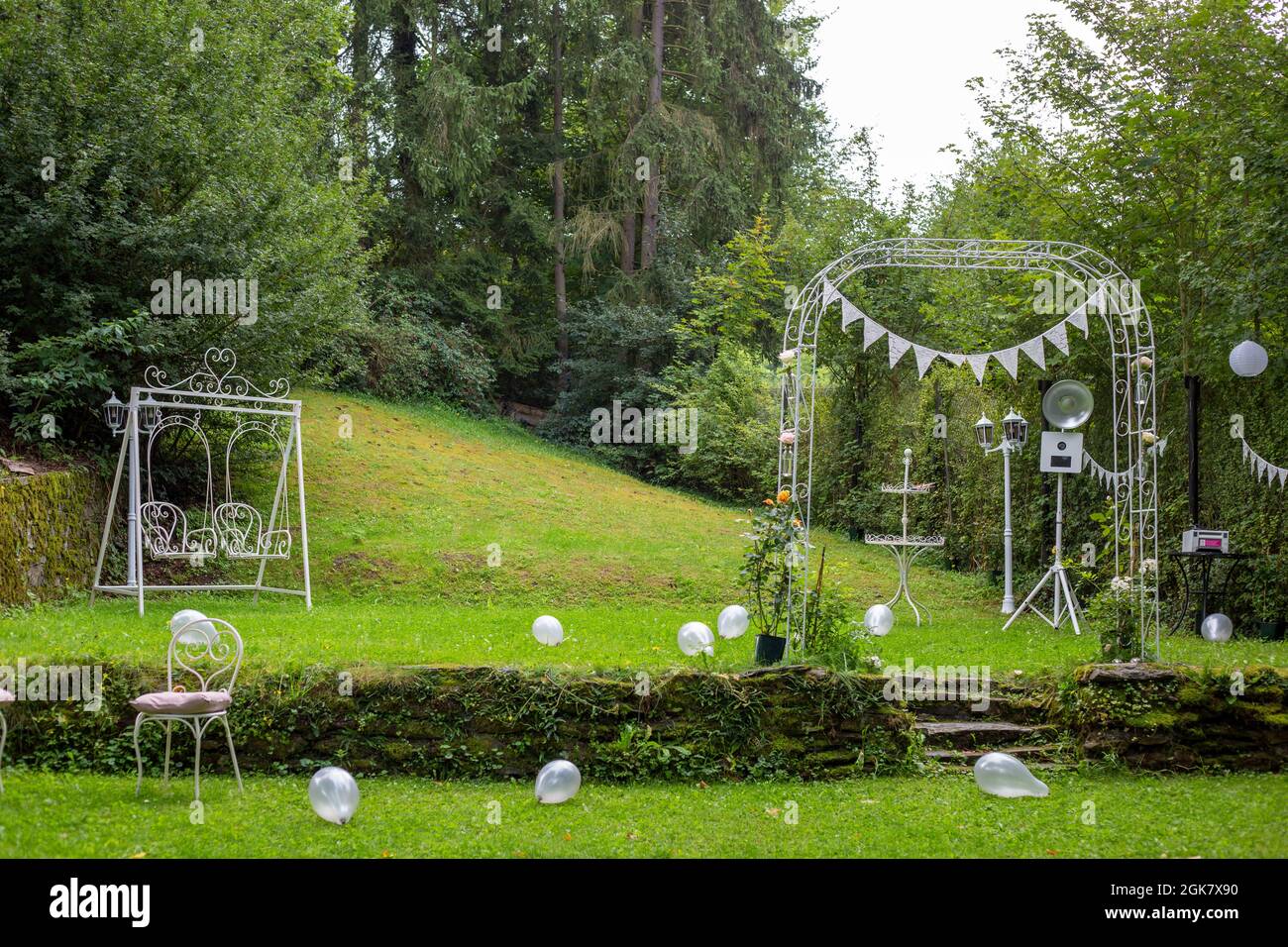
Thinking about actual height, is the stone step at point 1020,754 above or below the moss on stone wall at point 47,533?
below

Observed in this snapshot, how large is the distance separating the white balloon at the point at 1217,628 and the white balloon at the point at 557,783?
21.7ft

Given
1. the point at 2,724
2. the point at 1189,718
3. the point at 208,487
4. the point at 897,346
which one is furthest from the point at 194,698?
the point at 897,346

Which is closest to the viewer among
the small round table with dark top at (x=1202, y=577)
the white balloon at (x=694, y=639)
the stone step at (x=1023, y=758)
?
the stone step at (x=1023, y=758)

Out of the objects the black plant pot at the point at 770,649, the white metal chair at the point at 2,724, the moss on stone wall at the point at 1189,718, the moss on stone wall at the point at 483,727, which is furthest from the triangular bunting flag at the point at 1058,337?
the white metal chair at the point at 2,724

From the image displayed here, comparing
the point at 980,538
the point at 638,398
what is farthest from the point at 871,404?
the point at 638,398

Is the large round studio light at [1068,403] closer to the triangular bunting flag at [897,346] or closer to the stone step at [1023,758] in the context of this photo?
the triangular bunting flag at [897,346]

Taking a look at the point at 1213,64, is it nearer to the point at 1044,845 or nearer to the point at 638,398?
the point at 1044,845

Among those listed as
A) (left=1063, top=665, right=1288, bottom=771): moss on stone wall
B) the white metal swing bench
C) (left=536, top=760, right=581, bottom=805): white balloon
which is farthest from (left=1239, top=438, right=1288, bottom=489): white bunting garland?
the white metal swing bench

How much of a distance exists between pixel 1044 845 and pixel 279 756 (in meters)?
4.36

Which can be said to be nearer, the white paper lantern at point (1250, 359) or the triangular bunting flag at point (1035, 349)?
the white paper lantern at point (1250, 359)

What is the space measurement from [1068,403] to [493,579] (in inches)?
254

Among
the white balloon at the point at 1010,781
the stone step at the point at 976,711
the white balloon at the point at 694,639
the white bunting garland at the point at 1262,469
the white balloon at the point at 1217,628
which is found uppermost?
the white bunting garland at the point at 1262,469

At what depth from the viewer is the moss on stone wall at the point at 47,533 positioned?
357 inches

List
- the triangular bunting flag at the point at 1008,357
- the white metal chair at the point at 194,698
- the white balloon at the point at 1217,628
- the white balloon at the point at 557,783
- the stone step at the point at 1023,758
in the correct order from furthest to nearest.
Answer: the triangular bunting flag at the point at 1008,357, the white balloon at the point at 1217,628, the stone step at the point at 1023,758, the white balloon at the point at 557,783, the white metal chair at the point at 194,698
